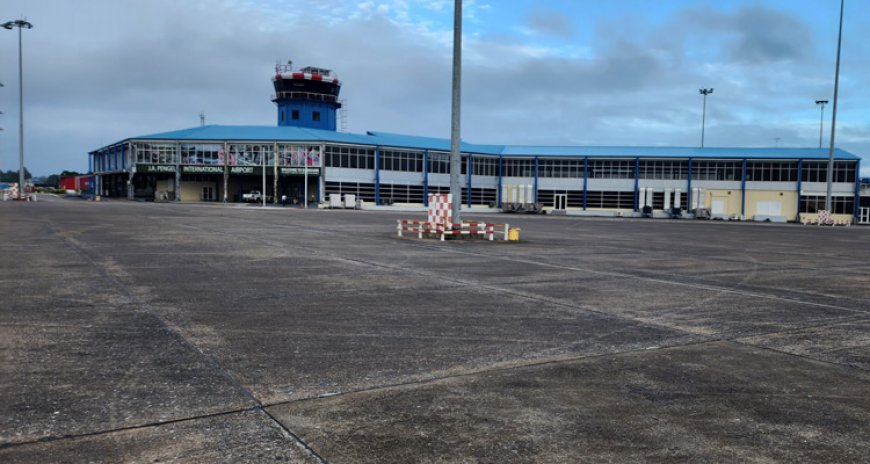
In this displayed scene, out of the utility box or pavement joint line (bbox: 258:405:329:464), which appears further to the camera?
the utility box

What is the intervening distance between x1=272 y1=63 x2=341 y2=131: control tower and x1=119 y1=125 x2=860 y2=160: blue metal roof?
8794 millimetres

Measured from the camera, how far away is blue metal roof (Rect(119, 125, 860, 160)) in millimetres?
78688

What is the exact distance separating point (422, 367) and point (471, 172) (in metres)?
81.9

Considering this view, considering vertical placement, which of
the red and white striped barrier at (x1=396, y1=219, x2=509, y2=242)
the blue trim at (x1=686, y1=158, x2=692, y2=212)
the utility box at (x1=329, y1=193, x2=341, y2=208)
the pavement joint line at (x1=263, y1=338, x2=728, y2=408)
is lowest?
the pavement joint line at (x1=263, y1=338, x2=728, y2=408)

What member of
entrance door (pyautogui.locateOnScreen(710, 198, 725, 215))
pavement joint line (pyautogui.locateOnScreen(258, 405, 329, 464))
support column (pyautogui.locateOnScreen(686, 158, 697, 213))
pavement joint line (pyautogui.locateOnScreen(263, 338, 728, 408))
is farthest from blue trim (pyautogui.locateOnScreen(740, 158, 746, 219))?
pavement joint line (pyautogui.locateOnScreen(258, 405, 329, 464))

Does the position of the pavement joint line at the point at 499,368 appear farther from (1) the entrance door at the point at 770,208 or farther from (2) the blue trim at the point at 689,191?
(1) the entrance door at the point at 770,208

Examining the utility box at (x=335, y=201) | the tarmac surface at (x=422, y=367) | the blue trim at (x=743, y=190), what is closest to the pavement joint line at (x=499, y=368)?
the tarmac surface at (x=422, y=367)

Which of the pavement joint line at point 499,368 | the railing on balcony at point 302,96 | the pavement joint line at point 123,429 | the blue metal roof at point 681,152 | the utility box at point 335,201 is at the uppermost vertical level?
the railing on balcony at point 302,96

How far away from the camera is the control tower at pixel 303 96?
9181 cm

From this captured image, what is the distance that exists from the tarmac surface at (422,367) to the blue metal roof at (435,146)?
67326mm

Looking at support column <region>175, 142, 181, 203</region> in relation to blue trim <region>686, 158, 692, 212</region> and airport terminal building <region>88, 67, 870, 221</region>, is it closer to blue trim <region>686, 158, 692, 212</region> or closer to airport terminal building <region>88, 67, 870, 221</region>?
airport terminal building <region>88, 67, 870, 221</region>

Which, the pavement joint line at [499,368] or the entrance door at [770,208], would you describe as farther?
the entrance door at [770,208]

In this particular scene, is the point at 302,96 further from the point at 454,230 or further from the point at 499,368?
the point at 499,368

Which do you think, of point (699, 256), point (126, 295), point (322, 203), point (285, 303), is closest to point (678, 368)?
point (285, 303)
